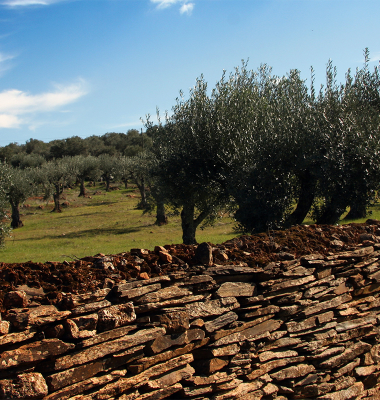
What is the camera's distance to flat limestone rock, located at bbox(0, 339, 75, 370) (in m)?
3.19

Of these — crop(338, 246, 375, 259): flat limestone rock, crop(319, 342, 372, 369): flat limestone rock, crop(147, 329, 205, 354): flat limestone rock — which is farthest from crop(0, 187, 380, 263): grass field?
crop(147, 329, 205, 354): flat limestone rock

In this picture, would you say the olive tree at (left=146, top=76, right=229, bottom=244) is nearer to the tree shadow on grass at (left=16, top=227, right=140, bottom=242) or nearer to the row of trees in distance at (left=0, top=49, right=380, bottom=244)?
the row of trees in distance at (left=0, top=49, right=380, bottom=244)

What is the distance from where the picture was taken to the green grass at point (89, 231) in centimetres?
2262

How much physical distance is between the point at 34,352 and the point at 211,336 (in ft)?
7.31

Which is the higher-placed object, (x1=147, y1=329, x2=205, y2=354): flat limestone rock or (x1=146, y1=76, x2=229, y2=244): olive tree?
(x1=146, y1=76, x2=229, y2=244): olive tree

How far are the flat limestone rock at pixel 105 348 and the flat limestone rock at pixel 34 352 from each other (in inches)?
3.9

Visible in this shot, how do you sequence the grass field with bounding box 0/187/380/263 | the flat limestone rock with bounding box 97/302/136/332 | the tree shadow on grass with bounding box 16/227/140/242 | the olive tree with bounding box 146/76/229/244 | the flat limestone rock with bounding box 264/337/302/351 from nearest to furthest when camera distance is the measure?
the flat limestone rock with bounding box 97/302/136/332, the flat limestone rock with bounding box 264/337/302/351, the olive tree with bounding box 146/76/229/244, the grass field with bounding box 0/187/380/263, the tree shadow on grass with bounding box 16/227/140/242

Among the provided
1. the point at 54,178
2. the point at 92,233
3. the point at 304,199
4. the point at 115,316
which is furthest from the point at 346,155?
the point at 54,178

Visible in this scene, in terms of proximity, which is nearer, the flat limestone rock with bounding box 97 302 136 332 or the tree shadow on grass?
the flat limestone rock with bounding box 97 302 136 332

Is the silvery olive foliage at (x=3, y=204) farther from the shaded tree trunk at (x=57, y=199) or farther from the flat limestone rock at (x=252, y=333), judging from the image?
the flat limestone rock at (x=252, y=333)

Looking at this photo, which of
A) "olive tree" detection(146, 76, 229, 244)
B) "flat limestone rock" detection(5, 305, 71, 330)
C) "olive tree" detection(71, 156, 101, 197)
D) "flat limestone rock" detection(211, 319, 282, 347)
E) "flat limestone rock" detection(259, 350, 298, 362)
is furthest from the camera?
"olive tree" detection(71, 156, 101, 197)

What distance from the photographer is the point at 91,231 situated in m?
32.8

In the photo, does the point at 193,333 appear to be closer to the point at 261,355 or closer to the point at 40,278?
the point at 261,355

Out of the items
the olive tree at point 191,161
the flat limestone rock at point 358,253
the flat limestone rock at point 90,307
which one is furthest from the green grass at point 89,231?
the flat limestone rock at point 90,307
